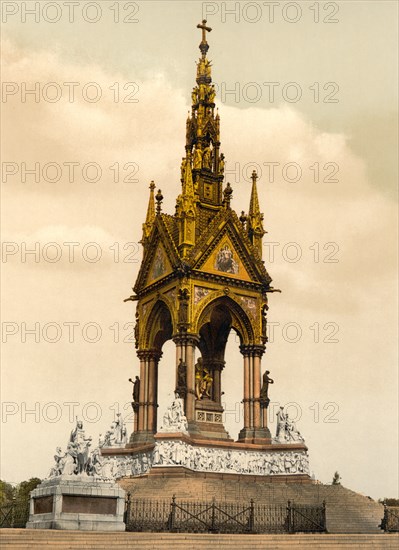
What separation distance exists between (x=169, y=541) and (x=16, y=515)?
6818mm

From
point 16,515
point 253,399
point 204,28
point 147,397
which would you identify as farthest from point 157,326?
point 204,28

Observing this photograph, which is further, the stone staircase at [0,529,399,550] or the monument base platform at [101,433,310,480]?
the monument base platform at [101,433,310,480]

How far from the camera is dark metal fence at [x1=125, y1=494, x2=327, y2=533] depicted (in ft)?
74.5

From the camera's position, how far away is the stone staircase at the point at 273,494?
26.3 meters

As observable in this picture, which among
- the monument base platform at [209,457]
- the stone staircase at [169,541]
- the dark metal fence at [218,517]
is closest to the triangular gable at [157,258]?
the monument base platform at [209,457]

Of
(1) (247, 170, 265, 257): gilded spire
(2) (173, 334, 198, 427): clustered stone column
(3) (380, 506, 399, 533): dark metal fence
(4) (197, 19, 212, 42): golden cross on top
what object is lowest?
(3) (380, 506, 399, 533): dark metal fence

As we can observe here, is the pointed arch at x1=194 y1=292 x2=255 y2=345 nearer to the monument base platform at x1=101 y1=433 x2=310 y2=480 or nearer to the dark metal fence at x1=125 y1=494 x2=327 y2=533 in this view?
the monument base platform at x1=101 y1=433 x2=310 y2=480

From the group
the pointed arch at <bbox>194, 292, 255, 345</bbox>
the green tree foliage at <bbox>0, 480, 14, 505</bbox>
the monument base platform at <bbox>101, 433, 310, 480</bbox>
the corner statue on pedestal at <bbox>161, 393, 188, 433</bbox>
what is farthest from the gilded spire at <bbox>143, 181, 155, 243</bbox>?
the green tree foliage at <bbox>0, 480, 14, 505</bbox>

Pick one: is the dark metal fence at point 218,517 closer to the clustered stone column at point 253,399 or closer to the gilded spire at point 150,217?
the clustered stone column at point 253,399

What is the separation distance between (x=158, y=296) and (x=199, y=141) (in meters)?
7.69

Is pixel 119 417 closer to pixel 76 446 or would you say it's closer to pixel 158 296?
pixel 158 296

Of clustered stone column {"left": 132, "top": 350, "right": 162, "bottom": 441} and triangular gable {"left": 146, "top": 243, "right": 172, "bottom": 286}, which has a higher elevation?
triangular gable {"left": 146, "top": 243, "right": 172, "bottom": 286}

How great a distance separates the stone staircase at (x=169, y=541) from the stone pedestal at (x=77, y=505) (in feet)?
3.44

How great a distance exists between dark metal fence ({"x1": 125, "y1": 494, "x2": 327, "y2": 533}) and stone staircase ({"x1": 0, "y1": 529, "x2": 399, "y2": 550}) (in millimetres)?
1724
